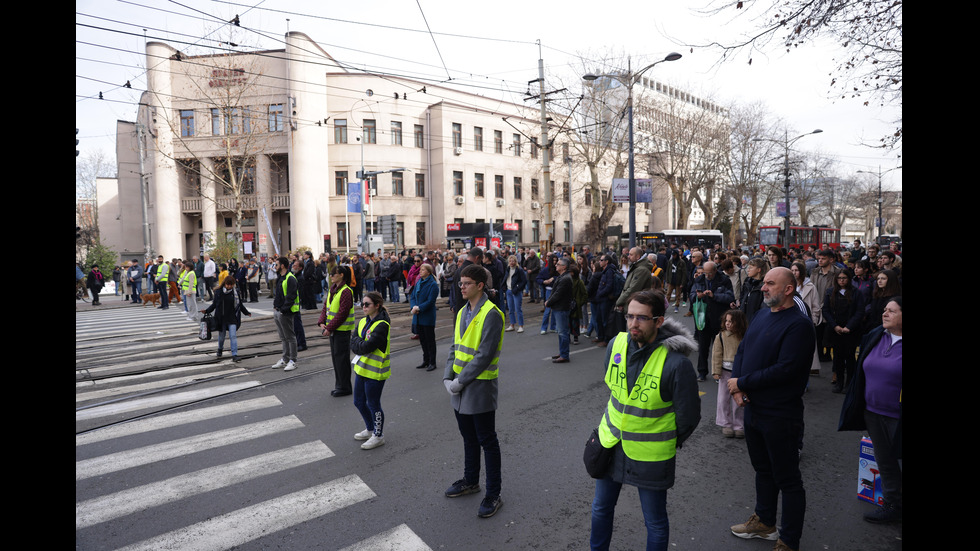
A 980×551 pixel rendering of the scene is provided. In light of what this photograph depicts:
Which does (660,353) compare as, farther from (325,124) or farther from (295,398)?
(325,124)

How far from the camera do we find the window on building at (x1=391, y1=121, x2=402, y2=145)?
4056 cm

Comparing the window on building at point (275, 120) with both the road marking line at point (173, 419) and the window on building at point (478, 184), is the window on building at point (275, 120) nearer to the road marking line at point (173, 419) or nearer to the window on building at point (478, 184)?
the window on building at point (478, 184)

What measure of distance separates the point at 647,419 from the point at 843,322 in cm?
579

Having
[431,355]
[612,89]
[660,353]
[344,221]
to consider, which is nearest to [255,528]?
[660,353]

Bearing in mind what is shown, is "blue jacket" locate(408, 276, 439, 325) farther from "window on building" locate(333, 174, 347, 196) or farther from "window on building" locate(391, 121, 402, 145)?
"window on building" locate(391, 121, 402, 145)

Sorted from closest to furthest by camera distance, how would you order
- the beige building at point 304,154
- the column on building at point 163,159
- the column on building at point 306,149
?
1. the column on building at point 163,159
2. the beige building at point 304,154
3. the column on building at point 306,149

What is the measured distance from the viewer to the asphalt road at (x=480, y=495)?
3.86 m

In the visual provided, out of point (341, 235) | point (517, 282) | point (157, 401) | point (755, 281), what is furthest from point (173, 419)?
point (341, 235)

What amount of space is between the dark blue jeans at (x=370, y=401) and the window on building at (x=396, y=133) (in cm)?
3723

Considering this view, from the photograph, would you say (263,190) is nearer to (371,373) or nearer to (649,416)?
(371,373)

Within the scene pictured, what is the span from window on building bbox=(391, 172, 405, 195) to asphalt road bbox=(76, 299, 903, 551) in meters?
34.6

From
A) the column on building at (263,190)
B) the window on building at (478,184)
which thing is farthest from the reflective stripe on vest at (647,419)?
the window on building at (478,184)

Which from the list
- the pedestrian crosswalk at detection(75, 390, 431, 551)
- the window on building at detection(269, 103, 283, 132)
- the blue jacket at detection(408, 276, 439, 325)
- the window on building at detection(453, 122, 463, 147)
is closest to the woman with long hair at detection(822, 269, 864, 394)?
the blue jacket at detection(408, 276, 439, 325)

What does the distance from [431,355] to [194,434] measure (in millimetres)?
3895
